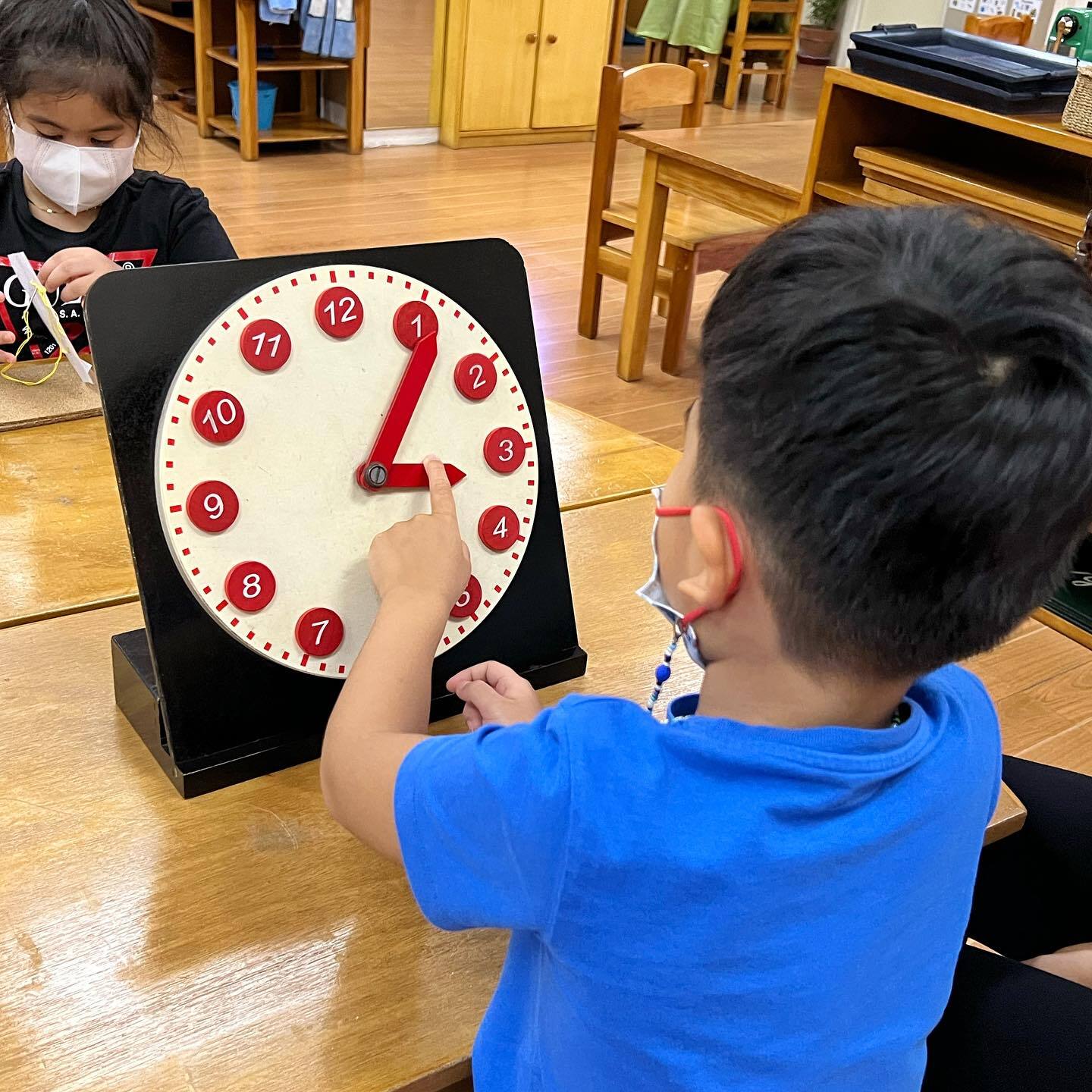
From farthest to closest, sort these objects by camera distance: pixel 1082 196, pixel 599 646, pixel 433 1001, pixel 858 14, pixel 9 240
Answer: pixel 858 14 < pixel 1082 196 < pixel 9 240 < pixel 599 646 < pixel 433 1001

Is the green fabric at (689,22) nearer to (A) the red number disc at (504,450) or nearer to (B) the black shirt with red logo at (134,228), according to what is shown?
(B) the black shirt with red logo at (134,228)

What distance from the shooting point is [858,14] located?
25.2 feet

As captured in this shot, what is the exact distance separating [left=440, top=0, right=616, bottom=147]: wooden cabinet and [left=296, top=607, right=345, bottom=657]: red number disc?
16.1 feet

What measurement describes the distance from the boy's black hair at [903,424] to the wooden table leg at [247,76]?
4517 mm

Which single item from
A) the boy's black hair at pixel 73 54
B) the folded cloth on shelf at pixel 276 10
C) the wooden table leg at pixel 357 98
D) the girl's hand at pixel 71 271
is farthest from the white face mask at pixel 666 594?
→ the wooden table leg at pixel 357 98

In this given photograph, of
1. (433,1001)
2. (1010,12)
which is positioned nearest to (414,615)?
(433,1001)

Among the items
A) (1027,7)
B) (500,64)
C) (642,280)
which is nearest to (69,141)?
(642,280)

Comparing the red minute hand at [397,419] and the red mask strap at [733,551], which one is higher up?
the red mask strap at [733,551]

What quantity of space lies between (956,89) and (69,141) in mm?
1754

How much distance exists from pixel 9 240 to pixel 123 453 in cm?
113

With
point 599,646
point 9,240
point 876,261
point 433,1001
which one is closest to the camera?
point 876,261

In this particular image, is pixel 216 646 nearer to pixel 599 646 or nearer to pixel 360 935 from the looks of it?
pixel 360 935

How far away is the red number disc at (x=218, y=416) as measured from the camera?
74 centimetres

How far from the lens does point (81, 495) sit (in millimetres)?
1084
